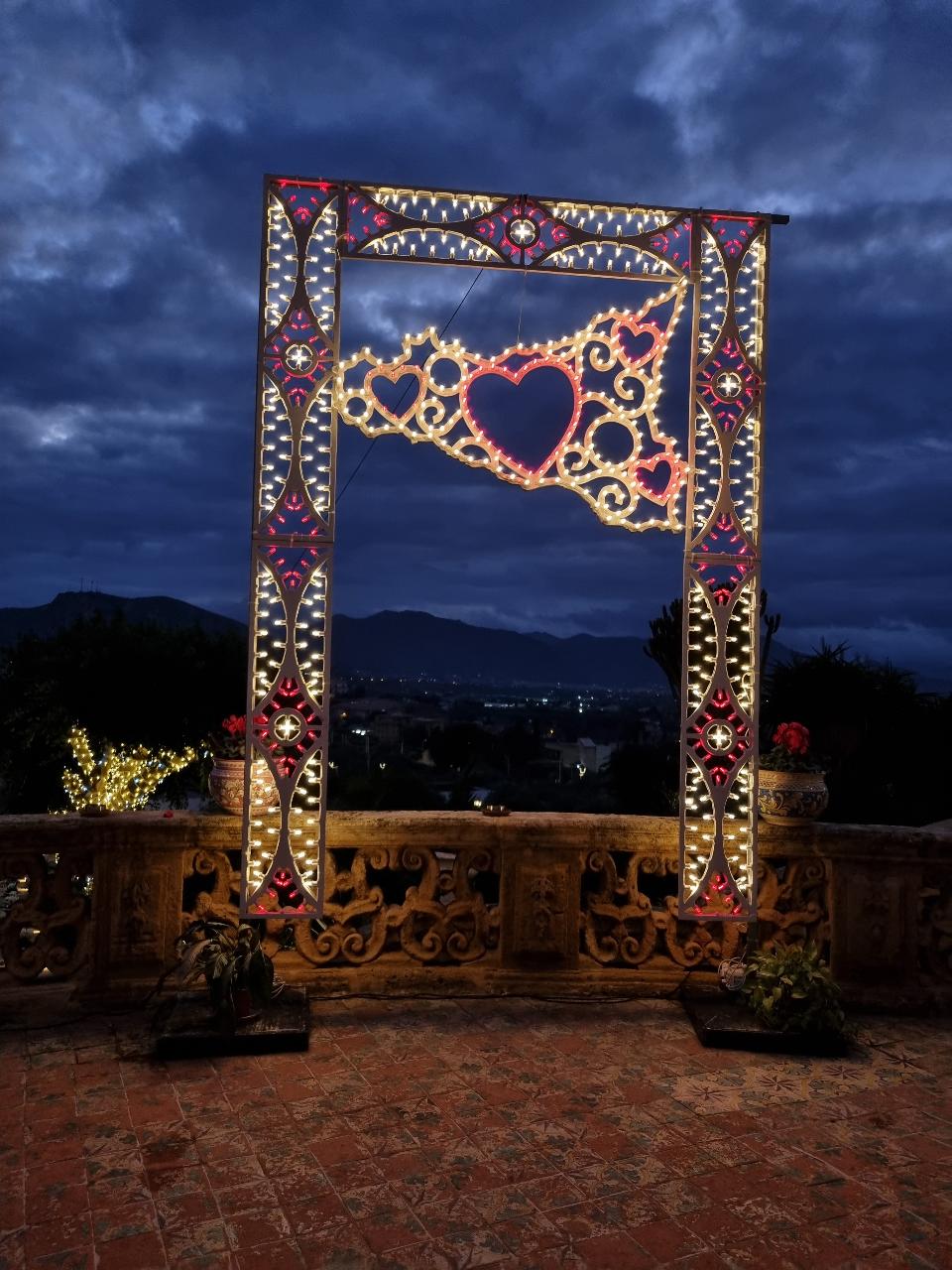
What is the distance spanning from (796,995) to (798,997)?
13 millimetres

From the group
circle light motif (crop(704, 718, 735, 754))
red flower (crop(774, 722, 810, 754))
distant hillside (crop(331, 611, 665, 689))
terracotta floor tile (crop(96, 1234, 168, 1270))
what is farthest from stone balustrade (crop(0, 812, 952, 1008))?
distant hillside (crop(331, 611, 665, 689))

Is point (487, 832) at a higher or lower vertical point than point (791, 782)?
lower

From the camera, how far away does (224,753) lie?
5.14m

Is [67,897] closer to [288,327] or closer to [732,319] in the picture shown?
[288,327]

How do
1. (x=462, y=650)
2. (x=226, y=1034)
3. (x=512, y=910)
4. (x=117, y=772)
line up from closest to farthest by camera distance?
(x=226, y=1034), (x=512, y=910), (x=117, y=772), (x=462, y=650)

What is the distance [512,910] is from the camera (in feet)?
17.5

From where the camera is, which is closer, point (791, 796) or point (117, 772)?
point (791, 796)

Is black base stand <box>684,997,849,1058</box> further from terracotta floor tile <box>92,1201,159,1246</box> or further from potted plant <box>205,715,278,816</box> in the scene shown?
terracotta floor tile <box>92,1201,159,1246</box>

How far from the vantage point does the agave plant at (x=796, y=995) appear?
463 centimetres

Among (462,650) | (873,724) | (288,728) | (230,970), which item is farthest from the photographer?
(462,650)

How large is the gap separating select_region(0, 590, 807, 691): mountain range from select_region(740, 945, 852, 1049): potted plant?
75.4 feet

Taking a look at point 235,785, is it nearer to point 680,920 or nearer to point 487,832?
point 487,832

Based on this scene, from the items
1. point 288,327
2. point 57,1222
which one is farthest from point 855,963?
Result: point 288,327

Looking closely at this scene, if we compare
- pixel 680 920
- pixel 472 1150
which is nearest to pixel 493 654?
pixel 680 920
